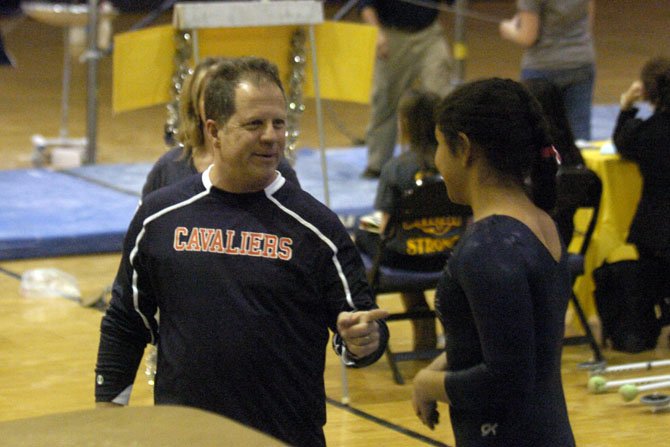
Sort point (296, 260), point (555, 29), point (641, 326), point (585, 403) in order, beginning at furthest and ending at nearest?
point (555, 29) → point (641, 326) → point (585, 403) → point (296, 260)

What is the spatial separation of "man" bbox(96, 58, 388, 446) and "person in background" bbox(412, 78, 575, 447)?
34 cm

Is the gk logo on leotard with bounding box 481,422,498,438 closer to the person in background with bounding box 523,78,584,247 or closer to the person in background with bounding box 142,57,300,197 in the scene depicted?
the person in background with bounding box 142,57,300,197

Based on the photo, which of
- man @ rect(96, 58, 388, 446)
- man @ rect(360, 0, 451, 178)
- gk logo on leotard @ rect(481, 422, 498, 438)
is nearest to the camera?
gk logo on leotard @ rect(481, 422, 498, 438)

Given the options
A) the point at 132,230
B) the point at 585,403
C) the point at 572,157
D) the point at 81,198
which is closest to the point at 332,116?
the point at 81,198

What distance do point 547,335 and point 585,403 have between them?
104 inches

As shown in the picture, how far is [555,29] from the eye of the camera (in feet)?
22.6

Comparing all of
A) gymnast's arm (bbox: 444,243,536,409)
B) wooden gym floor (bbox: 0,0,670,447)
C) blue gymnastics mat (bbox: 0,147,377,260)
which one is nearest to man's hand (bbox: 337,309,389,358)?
gymnast's arm (bbox: 444,243,536,409)

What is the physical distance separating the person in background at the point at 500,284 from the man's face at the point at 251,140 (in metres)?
0.47

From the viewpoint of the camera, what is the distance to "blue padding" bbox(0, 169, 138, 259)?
7.11m

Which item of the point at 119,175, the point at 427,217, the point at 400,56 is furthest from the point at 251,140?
the point at 119,175

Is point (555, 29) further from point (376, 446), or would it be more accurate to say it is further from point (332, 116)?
point (332, 116)

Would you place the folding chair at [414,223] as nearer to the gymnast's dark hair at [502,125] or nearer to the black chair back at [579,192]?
the black chair back at [579,192]

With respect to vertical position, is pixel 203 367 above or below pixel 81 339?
above

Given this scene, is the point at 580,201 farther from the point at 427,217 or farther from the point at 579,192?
the point at 427,217
